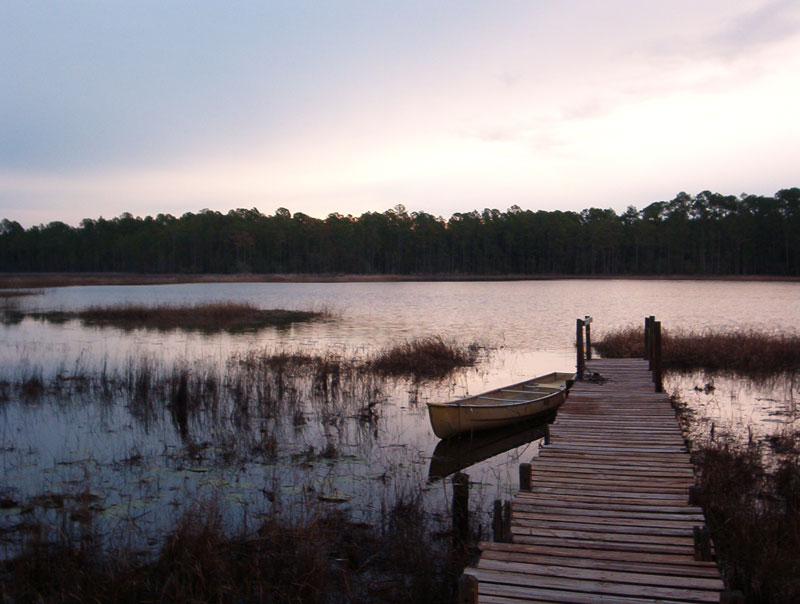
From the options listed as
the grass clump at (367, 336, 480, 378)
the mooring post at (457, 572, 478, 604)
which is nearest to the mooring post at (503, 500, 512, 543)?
the mooring post at (457, 572, 478, 604)

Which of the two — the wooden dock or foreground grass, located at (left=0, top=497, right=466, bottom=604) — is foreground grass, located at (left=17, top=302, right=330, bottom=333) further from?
the wooden dock

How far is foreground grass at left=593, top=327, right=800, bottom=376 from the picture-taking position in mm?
16547

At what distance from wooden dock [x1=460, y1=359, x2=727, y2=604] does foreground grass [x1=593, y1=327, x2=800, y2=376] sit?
32.6ft

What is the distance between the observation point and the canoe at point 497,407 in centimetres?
986

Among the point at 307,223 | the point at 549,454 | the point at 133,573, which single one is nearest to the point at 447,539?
the point at 549,454

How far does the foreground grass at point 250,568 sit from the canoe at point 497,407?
12.0 ft

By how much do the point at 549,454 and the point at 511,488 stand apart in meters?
0.89

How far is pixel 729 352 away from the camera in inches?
692

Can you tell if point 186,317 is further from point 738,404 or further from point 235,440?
point 738,404

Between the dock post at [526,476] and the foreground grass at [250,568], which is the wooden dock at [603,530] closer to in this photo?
the dock post at [526,476]

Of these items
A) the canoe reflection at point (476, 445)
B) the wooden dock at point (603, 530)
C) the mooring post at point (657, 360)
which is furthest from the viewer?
the mooring post at point (657, 360)

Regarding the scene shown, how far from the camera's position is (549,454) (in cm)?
735

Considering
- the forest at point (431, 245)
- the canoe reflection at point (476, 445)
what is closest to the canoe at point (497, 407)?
the canoe reflection at point (476, 445)

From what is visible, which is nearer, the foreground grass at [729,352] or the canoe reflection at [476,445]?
the canoe reflection at [476,445]
